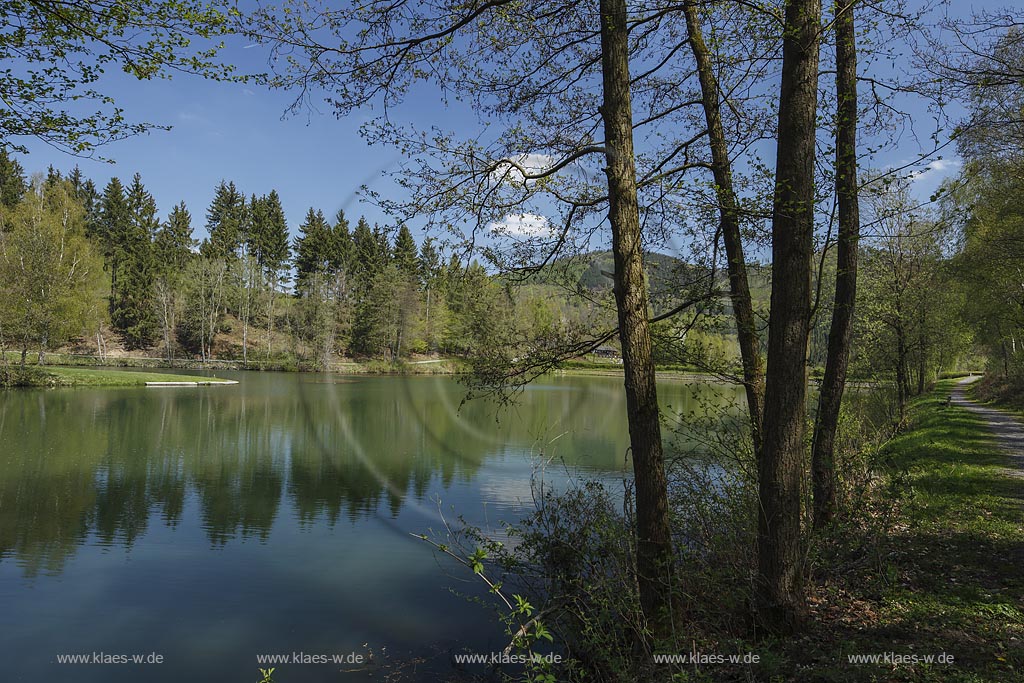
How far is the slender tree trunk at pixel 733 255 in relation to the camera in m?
6.11

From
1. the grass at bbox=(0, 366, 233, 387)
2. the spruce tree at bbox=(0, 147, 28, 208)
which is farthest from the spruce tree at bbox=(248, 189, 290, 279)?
the grass at bbox=(0, 366, 233, 387)

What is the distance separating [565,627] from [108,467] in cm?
1253

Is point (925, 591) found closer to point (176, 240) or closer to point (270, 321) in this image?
point (270, 321)

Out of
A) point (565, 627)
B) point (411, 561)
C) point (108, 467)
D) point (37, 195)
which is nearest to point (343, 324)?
point (37, 195)

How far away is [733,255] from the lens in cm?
626

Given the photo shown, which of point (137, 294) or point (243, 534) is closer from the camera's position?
point (243, 534)

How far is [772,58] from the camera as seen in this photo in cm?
601

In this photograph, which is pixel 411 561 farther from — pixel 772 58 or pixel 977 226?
pixel 977 226

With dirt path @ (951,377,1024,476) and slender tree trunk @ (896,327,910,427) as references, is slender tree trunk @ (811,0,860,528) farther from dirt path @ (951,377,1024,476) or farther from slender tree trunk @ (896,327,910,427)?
slender tree trunk @ (896,327,910,427)

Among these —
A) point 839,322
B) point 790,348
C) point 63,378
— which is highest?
point 839,322
